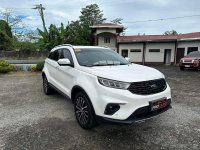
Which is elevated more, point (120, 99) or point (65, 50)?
point (65, 50)

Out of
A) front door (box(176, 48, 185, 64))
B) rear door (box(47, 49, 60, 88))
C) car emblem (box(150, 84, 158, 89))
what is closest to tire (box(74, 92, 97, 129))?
car emblem (box(150, 84, 158, 89))

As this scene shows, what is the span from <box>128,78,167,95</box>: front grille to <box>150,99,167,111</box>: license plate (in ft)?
0.60

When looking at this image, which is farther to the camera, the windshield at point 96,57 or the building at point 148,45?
the building at point 148,45

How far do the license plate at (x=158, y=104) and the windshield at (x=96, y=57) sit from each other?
1419mm

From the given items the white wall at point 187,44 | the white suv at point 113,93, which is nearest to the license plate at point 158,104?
the white suv at point 113,93

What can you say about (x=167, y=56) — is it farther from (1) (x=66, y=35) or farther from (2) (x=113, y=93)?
(2) (x=113, y=93)

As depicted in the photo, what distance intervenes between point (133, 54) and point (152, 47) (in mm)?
2721

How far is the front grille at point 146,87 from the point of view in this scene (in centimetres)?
312

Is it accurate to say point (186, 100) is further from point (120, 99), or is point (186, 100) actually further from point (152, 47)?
point (152, 47)

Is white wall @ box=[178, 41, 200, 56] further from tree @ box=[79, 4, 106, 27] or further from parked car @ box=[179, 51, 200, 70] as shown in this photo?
tree @ box=[79, 4, 106, 27]

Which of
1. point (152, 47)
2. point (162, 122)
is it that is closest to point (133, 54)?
point (152, 47)

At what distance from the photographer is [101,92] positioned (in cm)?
315

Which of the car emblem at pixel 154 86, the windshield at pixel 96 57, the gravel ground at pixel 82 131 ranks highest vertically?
the windshield at pixel 96 57

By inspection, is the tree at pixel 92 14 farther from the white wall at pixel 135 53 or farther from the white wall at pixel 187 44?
the white wall at pixel 187 44
